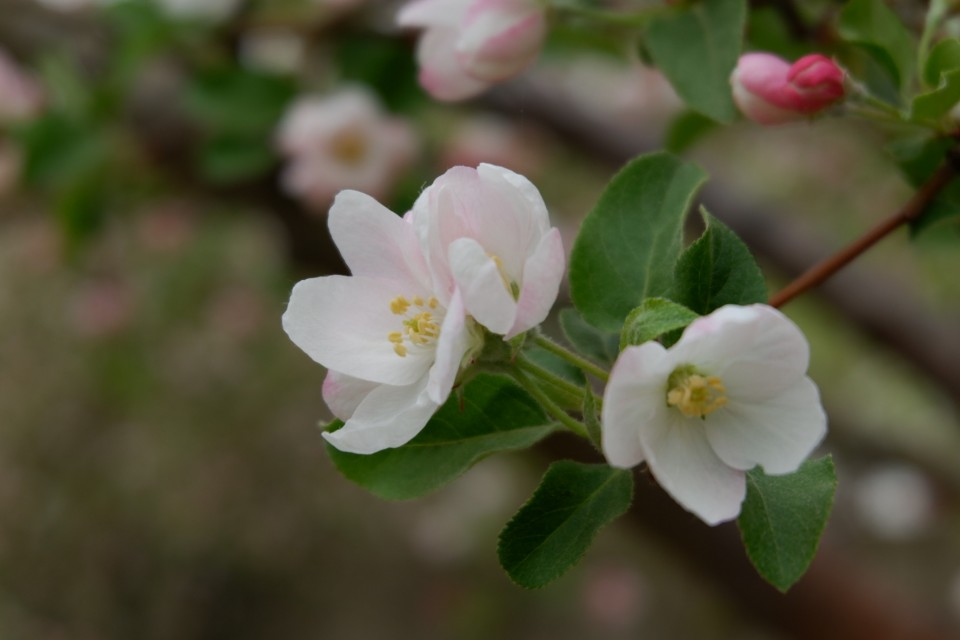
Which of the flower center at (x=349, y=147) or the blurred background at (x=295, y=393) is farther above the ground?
the flower center at (x=349, y=147)

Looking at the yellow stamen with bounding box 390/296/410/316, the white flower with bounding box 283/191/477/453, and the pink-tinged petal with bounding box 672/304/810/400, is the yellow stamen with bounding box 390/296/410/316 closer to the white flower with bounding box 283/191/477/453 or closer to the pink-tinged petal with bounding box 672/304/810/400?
the white flower with bounding box 283/191/477/453

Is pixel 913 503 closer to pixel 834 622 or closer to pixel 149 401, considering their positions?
pixel 834 622

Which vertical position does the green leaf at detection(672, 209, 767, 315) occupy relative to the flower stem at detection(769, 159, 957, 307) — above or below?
above

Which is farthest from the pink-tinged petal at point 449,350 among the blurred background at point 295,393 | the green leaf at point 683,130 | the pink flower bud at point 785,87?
the blurred background at point 295,393

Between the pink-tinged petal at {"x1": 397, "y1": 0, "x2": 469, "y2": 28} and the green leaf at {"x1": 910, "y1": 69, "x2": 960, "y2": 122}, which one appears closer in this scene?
the green leaf at {"x1": 910, "y1": 69, "x2": 960, "y2": 122}

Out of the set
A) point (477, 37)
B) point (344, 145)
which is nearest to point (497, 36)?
point (477, 37)

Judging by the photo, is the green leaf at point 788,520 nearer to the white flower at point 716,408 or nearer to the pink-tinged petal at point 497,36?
the white flower at point 716,408

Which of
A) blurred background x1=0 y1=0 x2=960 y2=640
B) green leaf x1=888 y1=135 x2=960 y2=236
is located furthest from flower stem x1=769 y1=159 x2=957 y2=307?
blurred background x1=0 y1=0 x2=960 y2=640

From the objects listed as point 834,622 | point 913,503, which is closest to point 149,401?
point 834,622
